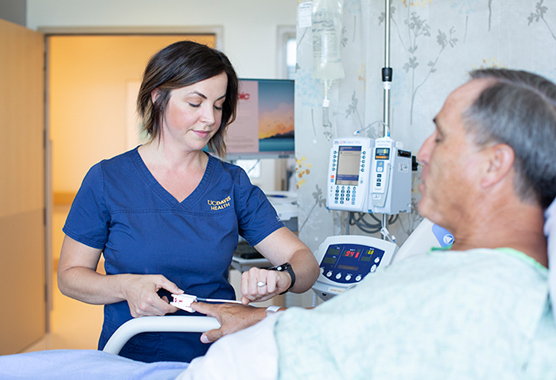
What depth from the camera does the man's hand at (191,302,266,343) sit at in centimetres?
130

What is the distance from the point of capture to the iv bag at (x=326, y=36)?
2.16 metres

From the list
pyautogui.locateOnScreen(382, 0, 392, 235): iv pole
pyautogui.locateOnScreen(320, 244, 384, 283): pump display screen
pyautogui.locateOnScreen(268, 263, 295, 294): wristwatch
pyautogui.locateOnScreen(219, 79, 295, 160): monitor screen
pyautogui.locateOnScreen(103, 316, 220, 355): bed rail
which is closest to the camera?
pyautogui.locateOnScreen(103, 316, 220, 355): bed rail

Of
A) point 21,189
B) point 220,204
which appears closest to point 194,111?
point 220,204

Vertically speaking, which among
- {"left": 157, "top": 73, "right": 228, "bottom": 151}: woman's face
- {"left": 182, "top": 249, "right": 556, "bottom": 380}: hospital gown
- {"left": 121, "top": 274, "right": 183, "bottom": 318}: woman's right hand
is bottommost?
{"left": 121, "top": 274, "right": 183, "bottom": 318}: woman's right hand

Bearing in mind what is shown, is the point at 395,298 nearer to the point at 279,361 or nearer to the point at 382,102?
the point at 279,361

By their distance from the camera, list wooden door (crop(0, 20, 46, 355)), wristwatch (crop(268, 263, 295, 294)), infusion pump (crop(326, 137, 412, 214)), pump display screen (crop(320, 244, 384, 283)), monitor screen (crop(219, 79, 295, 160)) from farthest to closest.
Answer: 1. wooden door (crop(0, 20, 46, 355))
2. monitor screen (crop(219, 79, 295, 160))
3. infusion pump (crop(326, 137, 412, 214))
4. pump display screen (crop(320, 244, 384, 283))
5. wristwatch (crop(268, 263, 295, 294))

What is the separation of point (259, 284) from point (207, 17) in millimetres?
3125

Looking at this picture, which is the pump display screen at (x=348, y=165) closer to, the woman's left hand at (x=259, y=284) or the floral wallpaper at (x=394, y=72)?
the floral wallpaper at (x=394, y=72)

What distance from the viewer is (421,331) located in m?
0.72

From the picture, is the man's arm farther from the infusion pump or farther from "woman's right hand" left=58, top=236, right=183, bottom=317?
the infusion pump

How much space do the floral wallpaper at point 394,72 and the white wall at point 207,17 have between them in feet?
5.97

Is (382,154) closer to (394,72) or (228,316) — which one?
(394,72)

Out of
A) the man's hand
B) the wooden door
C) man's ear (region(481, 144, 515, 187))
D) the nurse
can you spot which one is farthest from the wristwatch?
the wooden door

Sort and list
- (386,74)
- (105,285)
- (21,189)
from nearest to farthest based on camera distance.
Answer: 1. (105,285)
2. (386,74)
3. (21,189)
